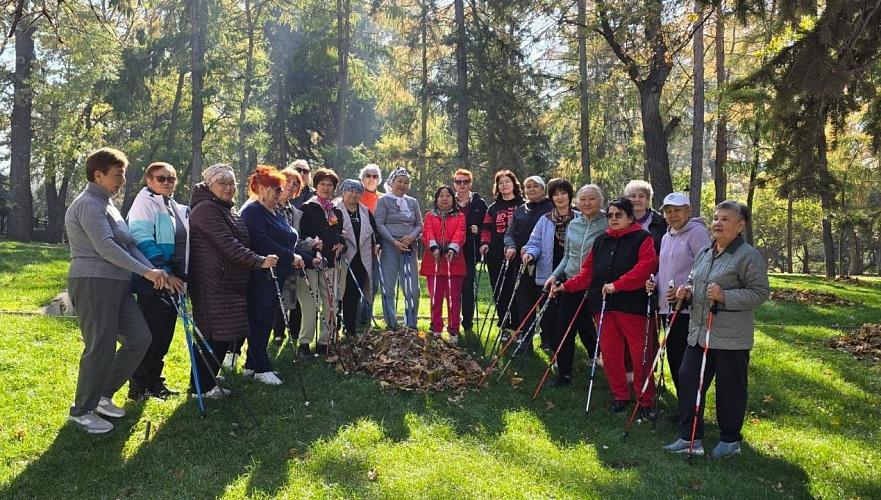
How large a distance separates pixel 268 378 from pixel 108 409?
141 cm

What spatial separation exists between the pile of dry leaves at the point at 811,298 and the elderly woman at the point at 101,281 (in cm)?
1159

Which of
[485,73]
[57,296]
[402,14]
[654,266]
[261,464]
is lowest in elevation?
[261,464]

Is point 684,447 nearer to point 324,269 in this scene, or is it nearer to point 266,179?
point 324,269

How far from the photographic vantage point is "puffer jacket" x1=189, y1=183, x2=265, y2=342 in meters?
4.99

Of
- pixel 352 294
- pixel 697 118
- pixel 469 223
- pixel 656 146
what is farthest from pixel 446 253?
pixel 697 118

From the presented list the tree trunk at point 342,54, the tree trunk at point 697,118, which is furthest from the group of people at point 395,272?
the tree trunk at point 342,54

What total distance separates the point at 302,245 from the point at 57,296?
544 cm

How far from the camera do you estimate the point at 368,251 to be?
282 inches

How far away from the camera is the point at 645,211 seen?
19.2 feet

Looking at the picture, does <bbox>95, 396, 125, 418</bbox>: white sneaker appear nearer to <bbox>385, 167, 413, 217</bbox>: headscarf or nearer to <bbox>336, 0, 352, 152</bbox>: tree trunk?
<bbox>385, 167, 413, 217</bbox>: headscarf

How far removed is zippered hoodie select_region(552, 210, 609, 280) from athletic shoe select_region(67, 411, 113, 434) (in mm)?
4084

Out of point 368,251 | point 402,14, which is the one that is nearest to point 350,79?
point 402,14

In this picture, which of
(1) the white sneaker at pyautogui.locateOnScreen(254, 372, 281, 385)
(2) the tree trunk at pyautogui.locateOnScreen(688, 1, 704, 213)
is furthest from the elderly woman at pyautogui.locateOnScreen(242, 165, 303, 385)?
(2) the tree trunk at pyautogui.locateOnScreen(688, 1, 704, 213)

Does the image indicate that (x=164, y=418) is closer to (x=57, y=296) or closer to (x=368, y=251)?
(x=368, y=251)
